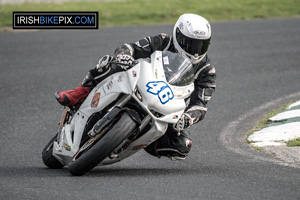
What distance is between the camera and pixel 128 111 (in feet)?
17.3

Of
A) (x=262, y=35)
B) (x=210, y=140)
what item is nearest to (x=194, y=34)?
(x=210, y=140)

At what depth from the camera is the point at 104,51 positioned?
13273 mm

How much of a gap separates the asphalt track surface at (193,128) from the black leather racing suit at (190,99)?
0.68ft

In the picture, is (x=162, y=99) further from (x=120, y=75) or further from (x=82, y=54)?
(x=82, y=54)

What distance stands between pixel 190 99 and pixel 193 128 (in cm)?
226

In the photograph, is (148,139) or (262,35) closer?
(148,139)

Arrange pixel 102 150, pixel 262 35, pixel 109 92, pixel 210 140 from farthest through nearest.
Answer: pixel 262 35, pixel 210 140, pixel 109 92, pixel 102 150

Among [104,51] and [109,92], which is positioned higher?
[109,92]

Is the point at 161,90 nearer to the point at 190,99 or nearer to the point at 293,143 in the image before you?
the point at 190,99

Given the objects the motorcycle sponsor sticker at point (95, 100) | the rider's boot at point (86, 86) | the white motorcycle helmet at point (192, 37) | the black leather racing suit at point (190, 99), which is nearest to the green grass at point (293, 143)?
the black leather racing suit at point (190, 99)

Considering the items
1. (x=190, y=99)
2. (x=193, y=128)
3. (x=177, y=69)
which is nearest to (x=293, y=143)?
(x=190, y=99)

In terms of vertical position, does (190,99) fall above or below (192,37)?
below

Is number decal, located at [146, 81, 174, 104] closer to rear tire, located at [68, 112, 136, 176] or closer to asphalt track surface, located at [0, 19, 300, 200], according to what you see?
rear tire, located at [68, 112, 136, 176]

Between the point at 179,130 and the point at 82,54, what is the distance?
299 inches
